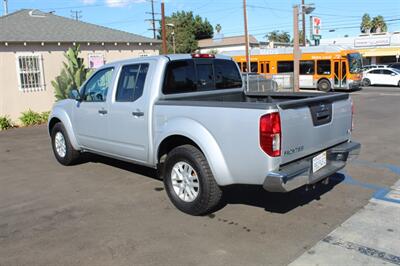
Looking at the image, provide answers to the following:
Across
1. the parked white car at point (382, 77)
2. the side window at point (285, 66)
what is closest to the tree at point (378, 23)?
the parked white car at point (382, 77)

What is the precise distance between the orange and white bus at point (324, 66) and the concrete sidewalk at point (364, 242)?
23606 millimetres

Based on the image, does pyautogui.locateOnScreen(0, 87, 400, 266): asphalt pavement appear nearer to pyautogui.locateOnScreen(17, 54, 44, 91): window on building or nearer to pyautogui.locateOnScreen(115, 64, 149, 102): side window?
pyautogui.locateOnScreen(115, 64, 149, 102): side window

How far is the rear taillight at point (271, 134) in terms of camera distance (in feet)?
13.4

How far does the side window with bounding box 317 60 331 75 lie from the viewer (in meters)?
27.9

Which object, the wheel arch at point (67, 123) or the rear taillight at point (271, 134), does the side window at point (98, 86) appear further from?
the rear taillight at point (271, 134)

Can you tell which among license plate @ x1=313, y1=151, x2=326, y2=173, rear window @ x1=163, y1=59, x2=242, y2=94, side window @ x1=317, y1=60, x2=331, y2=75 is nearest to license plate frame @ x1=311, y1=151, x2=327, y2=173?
license plate @ x1=313, y1=151, x2=326, y2=173

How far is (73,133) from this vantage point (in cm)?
730

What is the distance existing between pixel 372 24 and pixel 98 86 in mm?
86704

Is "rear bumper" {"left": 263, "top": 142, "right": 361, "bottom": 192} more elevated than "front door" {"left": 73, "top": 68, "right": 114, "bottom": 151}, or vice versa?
"front door" {"left": 73, "top": 68, "right": 114, "bottom": 151}

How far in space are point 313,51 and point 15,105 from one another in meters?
20.3

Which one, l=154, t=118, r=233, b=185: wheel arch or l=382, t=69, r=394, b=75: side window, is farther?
l=382, t=69, r=394, b=75: side window

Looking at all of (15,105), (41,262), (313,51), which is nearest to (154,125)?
(41,262)

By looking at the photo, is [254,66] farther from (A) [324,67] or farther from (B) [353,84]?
(B) [353,84]

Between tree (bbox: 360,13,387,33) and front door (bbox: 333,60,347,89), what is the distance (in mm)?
59081
